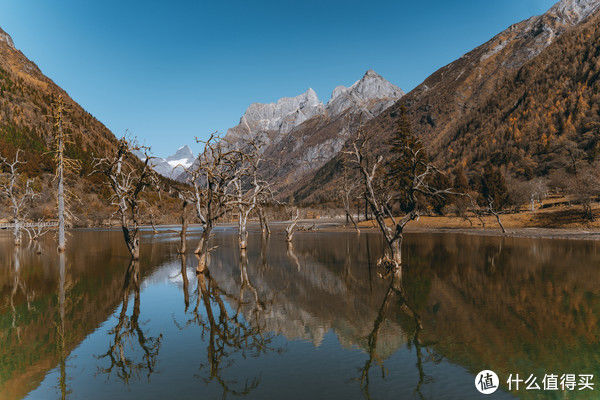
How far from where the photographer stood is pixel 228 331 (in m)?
12.5

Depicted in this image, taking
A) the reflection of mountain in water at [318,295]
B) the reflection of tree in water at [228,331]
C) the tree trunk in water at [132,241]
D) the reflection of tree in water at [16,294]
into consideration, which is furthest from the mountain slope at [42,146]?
the reflection of tree in water at [228,331]

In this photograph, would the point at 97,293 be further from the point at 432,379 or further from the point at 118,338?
the point at 432,379

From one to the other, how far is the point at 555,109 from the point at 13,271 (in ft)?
546

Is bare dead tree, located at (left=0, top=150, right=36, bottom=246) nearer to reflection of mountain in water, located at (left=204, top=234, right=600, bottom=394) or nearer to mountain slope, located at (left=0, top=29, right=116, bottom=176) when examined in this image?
reflection of mountain in water, located at (left=204, top=234, right=600, bottom=394)

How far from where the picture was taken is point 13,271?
83.2 ft

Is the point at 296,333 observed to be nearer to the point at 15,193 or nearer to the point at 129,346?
the point at 129,346

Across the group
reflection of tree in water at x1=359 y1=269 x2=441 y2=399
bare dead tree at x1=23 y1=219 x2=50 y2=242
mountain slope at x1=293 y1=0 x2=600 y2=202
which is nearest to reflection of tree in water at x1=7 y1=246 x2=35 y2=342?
reflection of tree in water at x1=359 y1=269 x2=441 y2=399

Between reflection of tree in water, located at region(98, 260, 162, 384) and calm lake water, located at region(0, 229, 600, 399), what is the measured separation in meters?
0.06

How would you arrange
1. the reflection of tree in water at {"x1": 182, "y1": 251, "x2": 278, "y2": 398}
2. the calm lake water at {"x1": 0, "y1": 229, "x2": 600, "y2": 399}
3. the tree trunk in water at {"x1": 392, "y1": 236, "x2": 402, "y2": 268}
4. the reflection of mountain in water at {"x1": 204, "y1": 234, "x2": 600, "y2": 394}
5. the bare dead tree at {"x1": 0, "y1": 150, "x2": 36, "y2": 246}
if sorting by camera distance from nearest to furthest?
the calm lake water at {"x1": 0, "y1": 229, "x2": 600, "y2": 399}, the reflection of tree in water at {"x1": 182, "y1": 251, "x2": 278, "y2": 398}, the reflection of mountain in water at {"x1": 204, "y1": 234, "x2": 600, "y2": 394}, the tree trunk in water at {"x1": 392, "y1": 236, "x2": 402, "y2": 268}, the bare dead tree at {"x1": 0, "y1": 150, "x2": 36, "y2": 246}

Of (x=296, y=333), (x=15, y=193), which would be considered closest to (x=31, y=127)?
(x=15, y=193)

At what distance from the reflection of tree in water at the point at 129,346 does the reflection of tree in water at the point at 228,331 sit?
4.92 ft


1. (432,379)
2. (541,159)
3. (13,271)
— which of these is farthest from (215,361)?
(541,159)

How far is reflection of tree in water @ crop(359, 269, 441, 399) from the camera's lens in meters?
8.59

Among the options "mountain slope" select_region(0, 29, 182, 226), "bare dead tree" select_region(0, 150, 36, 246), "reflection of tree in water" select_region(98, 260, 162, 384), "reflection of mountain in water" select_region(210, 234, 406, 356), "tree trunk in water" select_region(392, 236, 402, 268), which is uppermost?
"mountain slope" select_region(0, 29, 182, 226)
